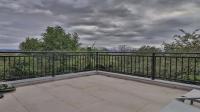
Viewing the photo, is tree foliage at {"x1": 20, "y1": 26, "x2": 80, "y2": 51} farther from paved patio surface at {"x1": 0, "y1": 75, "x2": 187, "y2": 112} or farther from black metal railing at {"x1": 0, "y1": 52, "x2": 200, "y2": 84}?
paved patio surface at {"x1": 0, "y1": 75, "x2": 187, "y2": 112}

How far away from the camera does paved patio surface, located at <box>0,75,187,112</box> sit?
2.39m

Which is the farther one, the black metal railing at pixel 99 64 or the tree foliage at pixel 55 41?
the tree foliage at pixel 55 41

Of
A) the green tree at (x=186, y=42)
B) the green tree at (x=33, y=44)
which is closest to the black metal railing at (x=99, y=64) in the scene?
the green tree at (x=186, y=42)

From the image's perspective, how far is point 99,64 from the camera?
18.6ft

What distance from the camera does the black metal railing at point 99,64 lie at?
4.17 meters

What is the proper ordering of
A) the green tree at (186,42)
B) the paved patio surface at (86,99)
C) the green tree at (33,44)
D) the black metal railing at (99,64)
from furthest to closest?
the green tree at (33,44), the green tree at (186,42), the black metal railing at (99,64), the paved patio surface at (86,99)

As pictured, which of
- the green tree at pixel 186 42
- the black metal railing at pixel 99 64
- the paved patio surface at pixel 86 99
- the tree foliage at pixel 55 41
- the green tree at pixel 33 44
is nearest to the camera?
the paved patio surface at pixel 86 99

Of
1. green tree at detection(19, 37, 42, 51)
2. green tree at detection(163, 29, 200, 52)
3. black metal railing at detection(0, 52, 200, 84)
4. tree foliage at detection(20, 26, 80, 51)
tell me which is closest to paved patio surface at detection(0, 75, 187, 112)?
black metal railing at detection(0, 52, 200, 84)

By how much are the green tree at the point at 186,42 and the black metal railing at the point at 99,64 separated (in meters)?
1.79

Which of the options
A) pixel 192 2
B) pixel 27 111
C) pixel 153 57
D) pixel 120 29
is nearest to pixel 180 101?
pixel 27 111

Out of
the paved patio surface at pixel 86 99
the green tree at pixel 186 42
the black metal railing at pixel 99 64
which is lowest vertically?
the paved patio surface at pixel 86 99

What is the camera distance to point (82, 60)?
18.6 feet

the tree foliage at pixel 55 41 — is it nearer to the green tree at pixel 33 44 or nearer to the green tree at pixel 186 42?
the green tree at pixel 33 44

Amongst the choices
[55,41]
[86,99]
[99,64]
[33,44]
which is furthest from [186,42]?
[33,44]
